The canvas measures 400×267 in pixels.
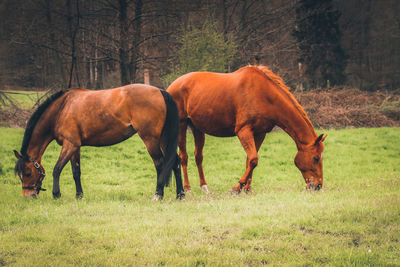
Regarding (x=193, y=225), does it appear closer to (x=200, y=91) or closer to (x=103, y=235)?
(x=103, y=235)

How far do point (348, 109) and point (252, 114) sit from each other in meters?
13.0

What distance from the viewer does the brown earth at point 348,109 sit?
59.6ft

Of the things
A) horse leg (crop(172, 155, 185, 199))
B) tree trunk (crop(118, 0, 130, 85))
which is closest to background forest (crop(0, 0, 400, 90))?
tree trunk (crop(118, 0, 130, 85))

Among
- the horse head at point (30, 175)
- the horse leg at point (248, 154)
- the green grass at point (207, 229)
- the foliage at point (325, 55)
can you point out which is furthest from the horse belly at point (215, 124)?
the foliage at point (325, 55)

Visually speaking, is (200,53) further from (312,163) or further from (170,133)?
(312,163)

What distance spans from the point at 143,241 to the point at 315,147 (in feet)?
13.7

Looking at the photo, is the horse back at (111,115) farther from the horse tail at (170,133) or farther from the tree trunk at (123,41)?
the tree trunk at (123,41)

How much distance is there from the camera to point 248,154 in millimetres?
7234

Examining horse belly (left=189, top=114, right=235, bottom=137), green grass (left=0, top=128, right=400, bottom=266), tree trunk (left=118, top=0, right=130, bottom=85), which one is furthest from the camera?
tree trunk (left=118, top=0, right=130, bottom=85)

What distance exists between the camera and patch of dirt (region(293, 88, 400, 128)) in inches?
717

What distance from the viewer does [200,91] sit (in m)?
8.20

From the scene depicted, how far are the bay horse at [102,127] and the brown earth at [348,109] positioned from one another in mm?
11015

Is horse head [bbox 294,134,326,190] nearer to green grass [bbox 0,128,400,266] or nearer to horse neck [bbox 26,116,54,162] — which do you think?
green grass [bbox 0,128,400,266]

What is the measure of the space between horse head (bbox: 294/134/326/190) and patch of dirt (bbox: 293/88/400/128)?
11333 mm
